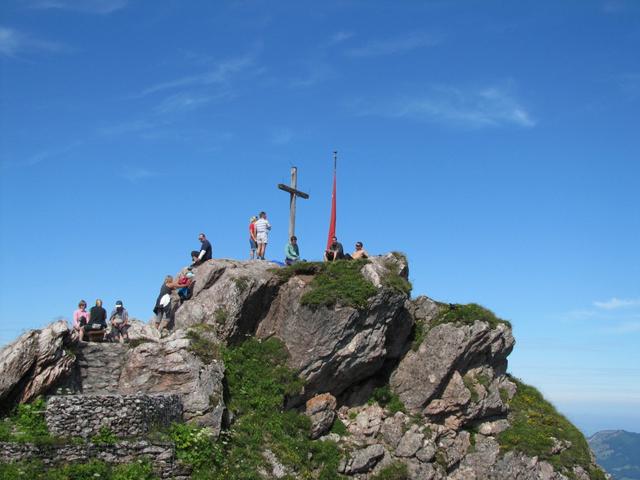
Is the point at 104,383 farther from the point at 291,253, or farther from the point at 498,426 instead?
the point at 498,426

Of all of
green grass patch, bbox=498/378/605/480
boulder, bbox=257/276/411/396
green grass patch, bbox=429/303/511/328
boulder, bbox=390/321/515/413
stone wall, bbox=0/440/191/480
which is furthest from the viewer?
green grass patch, bbox=429/303/511/328

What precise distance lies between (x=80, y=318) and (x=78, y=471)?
7809 mm

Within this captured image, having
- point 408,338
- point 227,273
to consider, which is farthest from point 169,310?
point 408,338

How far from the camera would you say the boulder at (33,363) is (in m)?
23.9

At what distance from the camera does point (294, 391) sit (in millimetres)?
29078

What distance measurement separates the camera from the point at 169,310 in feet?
104

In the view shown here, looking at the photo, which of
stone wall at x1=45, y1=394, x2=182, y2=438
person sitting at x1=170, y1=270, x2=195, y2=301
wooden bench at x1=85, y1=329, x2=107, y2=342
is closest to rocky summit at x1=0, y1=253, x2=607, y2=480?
stone wall at x1=45, y1=394, x2=182, y2=438

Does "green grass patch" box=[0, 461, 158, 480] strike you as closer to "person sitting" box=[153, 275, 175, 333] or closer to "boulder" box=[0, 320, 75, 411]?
"boulder" box=[0, 320, 75, 411]

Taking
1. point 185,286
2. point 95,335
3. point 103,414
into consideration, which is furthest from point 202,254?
point 103,414

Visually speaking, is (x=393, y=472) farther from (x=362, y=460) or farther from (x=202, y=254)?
(x=202, y=254)

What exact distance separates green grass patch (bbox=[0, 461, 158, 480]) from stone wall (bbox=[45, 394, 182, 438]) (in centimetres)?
114

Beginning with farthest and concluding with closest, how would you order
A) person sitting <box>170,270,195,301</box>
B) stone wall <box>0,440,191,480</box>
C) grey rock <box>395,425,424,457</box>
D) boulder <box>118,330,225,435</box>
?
Answer: person sitting <box>170,270,195,301</box>, grey rock <box>395,425,424,457</box>, boulder <box>118,330,225,435</box>, stone wall <box>0,440,191,480</box>

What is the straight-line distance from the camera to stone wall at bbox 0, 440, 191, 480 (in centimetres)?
2169

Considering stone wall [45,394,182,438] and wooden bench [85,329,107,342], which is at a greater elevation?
wooden bench [85,329,107,342]
